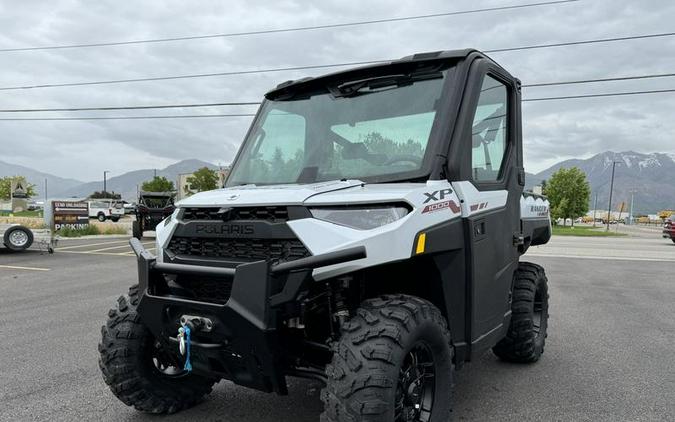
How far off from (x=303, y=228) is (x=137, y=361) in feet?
5.05

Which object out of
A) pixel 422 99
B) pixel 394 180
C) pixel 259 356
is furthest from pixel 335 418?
pixel 422 99

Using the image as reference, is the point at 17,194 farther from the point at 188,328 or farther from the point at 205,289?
the point at 188,328

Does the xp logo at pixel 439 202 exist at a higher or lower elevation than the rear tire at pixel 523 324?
higher

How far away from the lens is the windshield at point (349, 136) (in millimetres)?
3104

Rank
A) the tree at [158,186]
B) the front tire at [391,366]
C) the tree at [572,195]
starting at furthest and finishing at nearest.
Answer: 1. the tree at [158,186]
2. the tree at [572,195]
3. the front tire at [391,366]

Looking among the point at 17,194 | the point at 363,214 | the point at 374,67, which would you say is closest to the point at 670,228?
the point at 374,67

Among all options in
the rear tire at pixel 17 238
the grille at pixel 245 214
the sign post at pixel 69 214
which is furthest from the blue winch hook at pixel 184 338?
the sign post at pixel 69 214

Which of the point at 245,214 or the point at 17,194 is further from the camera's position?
the point at 17,194

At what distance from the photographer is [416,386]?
9.17 ft

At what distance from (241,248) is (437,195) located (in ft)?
3.68

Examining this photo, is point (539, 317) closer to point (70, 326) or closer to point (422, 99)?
point (422, 99)

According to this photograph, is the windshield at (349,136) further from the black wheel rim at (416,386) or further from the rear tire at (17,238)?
the rear tire at (17,238)

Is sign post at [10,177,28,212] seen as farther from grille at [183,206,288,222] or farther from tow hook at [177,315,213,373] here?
tow hook at [177,315,213,373]

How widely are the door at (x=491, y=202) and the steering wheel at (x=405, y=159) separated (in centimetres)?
27
